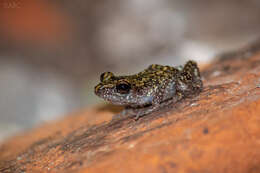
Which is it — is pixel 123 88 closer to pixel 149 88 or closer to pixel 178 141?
pixel 149 88

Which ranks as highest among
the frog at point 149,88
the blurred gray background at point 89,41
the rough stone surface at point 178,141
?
the blurred gray background at point 89,41

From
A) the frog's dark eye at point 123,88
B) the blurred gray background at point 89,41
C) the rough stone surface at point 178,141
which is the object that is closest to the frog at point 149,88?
the frog's dark eye at point 123,88

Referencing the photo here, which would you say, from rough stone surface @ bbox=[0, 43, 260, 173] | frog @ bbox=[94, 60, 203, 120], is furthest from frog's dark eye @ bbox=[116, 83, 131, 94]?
rough stone surface @ bbox=[0, 43, 260, 173]

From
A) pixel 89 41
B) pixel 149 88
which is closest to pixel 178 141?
pixel 149 88

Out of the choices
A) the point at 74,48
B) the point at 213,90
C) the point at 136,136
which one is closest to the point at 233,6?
the point at 74,48

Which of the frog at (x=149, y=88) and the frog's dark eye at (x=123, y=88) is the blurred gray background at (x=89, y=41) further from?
the frog's dark eye at (x=123, y=88)

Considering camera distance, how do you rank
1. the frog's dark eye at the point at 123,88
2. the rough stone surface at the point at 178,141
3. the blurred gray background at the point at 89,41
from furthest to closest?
the blurred gray background at the point at 89,41 < the frog's dark eye at the point at 123,88 < the rough stone surface at the point at 178,141
